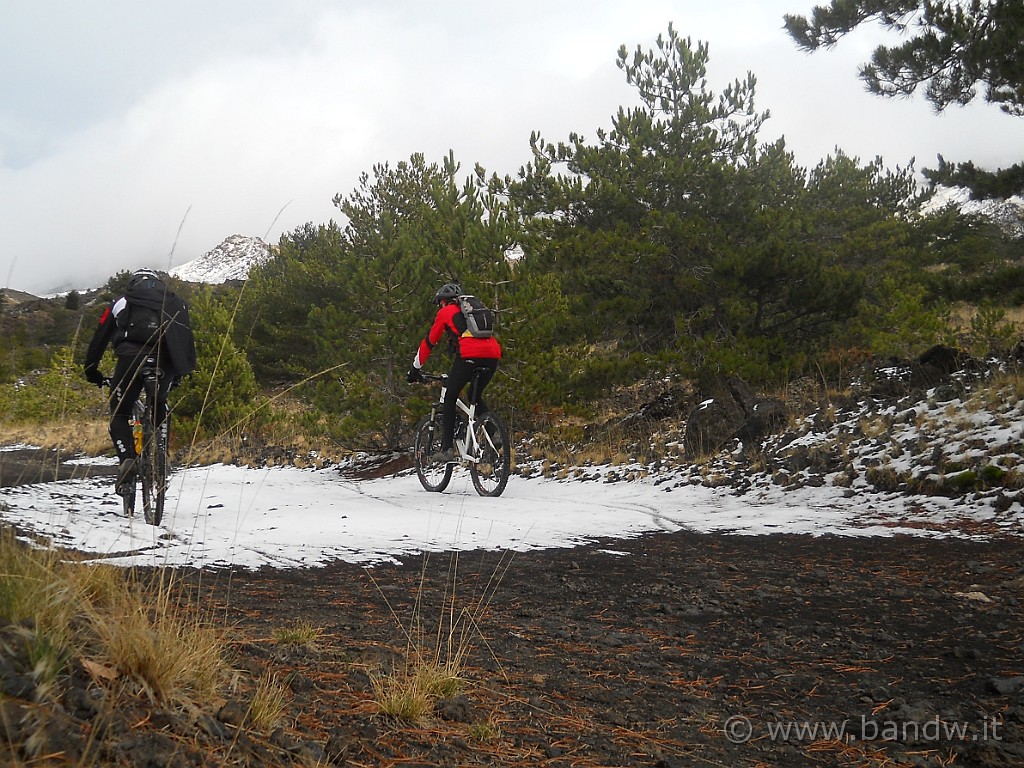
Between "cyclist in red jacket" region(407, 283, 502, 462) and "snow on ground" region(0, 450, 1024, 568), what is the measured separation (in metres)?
1.07

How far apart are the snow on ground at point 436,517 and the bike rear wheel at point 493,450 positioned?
0.79ft

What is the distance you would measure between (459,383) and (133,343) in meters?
3.83

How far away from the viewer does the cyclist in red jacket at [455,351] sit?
27.1 ft

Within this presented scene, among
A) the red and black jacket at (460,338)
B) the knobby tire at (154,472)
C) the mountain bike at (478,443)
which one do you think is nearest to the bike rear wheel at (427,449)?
the mountain bike at (478,443)

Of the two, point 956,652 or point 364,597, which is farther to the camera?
point 364,597

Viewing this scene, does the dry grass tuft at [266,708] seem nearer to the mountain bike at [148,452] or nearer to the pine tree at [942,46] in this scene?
the mountain bike at [148,452]

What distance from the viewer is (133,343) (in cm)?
521

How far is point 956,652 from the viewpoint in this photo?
290 centimetres

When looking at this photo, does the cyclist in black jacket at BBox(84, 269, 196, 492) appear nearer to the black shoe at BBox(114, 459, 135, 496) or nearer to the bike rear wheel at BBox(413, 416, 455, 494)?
the black shoe at BBox(114, 459, 135, 496)

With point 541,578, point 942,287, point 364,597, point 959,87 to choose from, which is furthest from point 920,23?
point 364,597

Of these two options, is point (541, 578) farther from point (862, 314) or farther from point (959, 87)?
point (862, 314)

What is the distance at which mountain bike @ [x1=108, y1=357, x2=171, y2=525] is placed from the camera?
16.1 feet

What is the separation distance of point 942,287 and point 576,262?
596 cm

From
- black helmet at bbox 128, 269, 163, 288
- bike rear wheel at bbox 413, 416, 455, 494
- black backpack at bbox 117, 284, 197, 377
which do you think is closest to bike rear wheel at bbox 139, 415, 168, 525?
black backpack at bbox 117, 284, 197, 377
